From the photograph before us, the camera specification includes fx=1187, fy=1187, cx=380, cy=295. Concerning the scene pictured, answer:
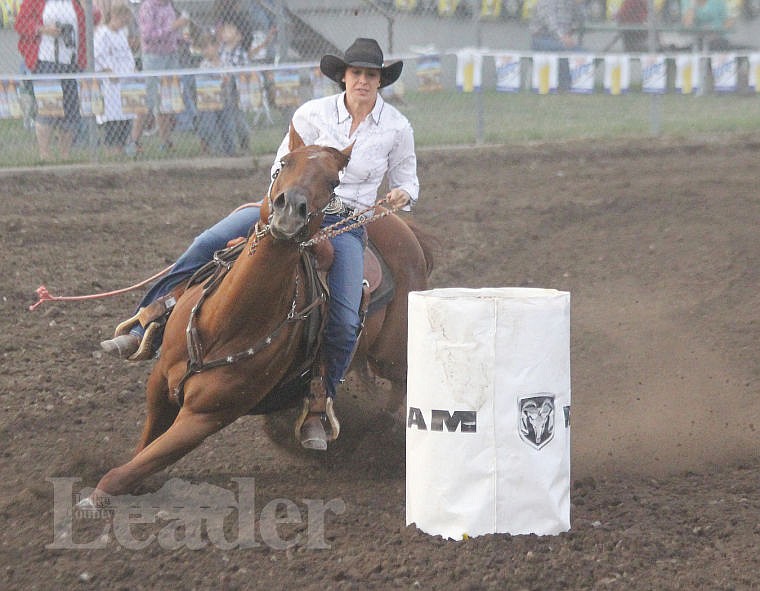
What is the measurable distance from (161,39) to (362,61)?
8.53 m

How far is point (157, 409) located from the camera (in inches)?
226

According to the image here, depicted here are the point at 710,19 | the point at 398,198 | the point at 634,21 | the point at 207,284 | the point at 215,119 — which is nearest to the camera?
the point at 207,284

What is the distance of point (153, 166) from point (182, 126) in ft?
2.02

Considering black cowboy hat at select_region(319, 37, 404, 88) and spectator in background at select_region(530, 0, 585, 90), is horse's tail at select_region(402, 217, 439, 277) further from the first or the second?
spectator in background at select_region(530, 0, 585, 90)

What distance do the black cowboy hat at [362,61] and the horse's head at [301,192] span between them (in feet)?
3.47

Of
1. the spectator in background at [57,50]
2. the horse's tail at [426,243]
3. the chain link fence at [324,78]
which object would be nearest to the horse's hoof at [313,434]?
the horse's tail at [426,243]

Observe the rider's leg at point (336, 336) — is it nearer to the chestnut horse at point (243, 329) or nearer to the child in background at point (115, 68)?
the chestnut horse at point (243, 329)

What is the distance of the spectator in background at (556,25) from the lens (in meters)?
16.9

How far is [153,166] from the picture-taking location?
13617 mm

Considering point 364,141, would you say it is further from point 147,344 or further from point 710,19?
point 710,19

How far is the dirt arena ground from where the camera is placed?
453 centimetres

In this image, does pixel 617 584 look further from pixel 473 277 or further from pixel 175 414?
pixel 473 277

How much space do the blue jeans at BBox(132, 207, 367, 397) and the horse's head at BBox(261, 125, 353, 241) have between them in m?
0.92

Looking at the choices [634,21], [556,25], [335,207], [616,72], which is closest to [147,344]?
[335,207]
